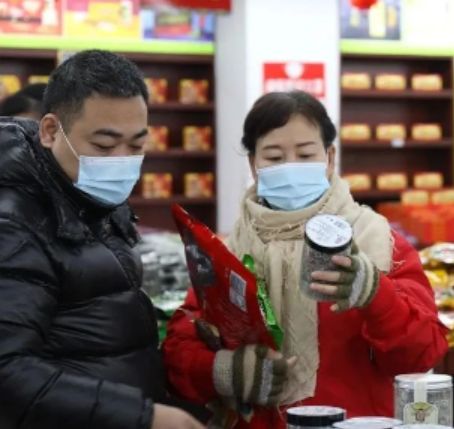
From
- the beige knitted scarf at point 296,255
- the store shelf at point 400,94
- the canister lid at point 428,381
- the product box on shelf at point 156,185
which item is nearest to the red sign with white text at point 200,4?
the product box on shelf at point 156,185

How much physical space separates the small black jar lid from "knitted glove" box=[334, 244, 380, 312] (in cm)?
6

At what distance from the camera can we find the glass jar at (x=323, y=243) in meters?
1.82

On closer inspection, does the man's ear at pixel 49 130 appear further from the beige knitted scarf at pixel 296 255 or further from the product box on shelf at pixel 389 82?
the product box on shelf at pixel 389 82

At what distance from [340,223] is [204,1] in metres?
6.24

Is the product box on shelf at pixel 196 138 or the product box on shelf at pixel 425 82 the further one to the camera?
the product box on shelf at pixel 425 82

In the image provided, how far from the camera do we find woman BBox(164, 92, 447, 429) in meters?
2.05

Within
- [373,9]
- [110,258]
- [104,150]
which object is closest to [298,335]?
[110,258]

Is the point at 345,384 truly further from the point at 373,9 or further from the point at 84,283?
the point at 373,9

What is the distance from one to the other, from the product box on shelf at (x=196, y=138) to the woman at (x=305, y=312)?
6.96 metres

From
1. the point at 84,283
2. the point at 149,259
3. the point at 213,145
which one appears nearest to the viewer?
the point at 84,283

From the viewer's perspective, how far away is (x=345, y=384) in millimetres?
2141

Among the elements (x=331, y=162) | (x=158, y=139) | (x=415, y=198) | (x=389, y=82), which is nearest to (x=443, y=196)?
(x=415, y=198)

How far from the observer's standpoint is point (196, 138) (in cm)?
927

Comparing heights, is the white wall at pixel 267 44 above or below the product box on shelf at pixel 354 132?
above
